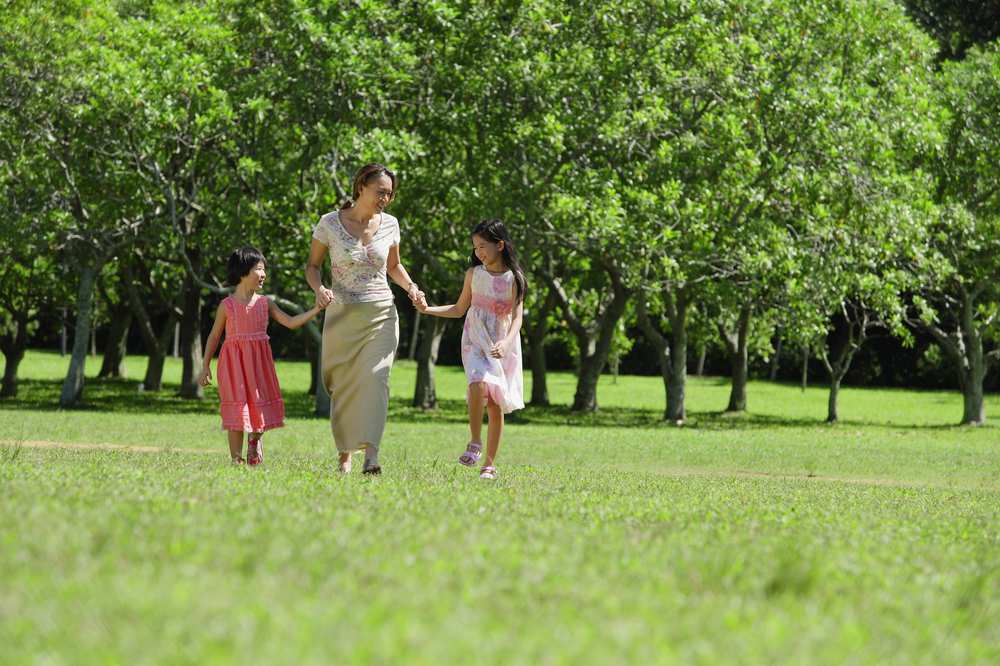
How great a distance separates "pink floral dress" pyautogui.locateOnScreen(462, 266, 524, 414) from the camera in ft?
40.2

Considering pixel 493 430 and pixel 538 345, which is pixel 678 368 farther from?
pixel 493 430

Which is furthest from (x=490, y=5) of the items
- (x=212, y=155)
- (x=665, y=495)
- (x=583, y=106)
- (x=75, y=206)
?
(x=665, y=495)

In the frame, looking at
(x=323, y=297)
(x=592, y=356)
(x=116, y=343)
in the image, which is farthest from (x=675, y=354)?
(x=116, y=343)

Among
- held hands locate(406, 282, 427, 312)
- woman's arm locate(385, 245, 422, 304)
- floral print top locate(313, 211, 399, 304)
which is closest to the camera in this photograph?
floral print top locate(313, 211, 399, 304)

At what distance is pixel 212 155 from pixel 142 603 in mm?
29939

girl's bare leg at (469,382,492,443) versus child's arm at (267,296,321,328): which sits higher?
child's arm at (267,296,321,328)

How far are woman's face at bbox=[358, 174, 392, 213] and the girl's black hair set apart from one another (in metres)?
1.79

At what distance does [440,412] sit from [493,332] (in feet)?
88.0

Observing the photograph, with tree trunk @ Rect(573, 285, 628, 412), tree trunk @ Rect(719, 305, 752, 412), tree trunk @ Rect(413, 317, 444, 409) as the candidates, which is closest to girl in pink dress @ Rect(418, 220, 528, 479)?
tree trunk @ Rect(573, 285, 628, 412)

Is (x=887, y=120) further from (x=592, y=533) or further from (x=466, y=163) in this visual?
(x=592, y=533)

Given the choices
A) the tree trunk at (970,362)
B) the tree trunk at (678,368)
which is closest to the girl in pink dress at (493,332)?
the tree trunk at (678,368)

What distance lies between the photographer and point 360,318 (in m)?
11.8

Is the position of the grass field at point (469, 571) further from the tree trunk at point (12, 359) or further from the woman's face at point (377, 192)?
the tree trunk at point (12, 359)

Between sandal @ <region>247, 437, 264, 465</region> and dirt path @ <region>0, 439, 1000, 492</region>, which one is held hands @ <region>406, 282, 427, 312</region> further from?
dirt path @ <region>0, 439, 1000, 492</region>
